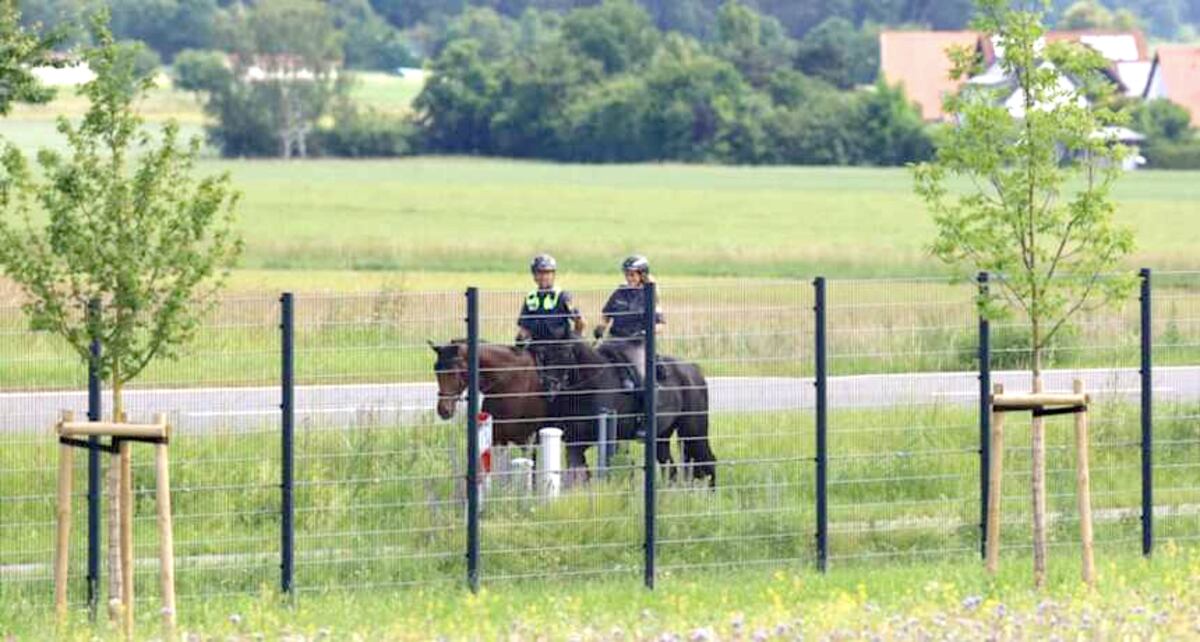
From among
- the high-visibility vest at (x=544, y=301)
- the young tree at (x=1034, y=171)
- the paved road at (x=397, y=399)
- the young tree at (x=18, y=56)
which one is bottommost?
the paved road at (x=397, y=399)

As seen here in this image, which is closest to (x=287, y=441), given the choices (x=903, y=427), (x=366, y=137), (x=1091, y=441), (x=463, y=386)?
(x=463, y=386)

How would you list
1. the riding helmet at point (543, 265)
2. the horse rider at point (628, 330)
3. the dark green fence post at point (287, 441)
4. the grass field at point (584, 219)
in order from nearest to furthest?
the dark green fence post at point (287, 441) < the horse rider at point (628, 330) < the riding helmet at point (543, 265) < the grass field at point (584, 219)

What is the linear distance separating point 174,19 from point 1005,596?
477ft

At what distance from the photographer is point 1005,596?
14133 millimetres

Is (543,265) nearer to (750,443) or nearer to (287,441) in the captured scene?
(750,443)

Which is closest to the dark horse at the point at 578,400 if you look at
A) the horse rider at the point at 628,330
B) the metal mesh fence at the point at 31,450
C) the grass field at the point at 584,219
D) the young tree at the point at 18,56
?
the horse rider at the point at 628,330

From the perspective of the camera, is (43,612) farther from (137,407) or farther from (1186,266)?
(1186,266)

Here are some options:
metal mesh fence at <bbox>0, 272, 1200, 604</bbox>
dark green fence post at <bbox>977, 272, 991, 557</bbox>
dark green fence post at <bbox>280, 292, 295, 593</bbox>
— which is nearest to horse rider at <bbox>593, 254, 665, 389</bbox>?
metal mesh fence at <bbox>0, 272, 1200, 604</bbox>

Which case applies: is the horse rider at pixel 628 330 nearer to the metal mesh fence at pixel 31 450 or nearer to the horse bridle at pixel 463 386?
the horse bridle at pixel 463 386

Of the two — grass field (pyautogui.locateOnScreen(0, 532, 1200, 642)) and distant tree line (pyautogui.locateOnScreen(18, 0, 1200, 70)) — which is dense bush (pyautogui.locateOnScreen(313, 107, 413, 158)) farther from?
grass field (pyautogui.locateOnScreen(0, 532, 1200, 642))

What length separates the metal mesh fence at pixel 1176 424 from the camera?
17.8 m

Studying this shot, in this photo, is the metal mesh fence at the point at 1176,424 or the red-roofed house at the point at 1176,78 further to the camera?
the red-roofed house at the point at 1176,78

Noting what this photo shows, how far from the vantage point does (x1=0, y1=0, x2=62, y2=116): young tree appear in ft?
53.7

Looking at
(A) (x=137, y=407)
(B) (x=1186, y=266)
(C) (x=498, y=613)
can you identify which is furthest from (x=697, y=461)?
(B) (x=1186, y=266)
